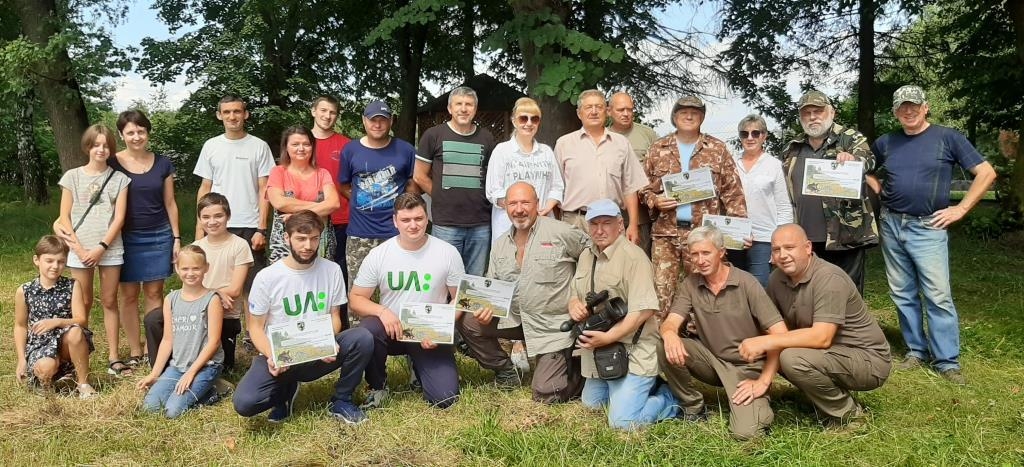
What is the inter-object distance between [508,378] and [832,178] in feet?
7.94

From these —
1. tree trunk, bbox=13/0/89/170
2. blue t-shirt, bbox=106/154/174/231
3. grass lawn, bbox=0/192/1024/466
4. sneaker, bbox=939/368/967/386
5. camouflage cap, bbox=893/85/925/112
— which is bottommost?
grass lawn, bbox=0/192/1024/466

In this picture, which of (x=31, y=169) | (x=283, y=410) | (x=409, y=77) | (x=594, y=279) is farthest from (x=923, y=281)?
(x=31, y=169)

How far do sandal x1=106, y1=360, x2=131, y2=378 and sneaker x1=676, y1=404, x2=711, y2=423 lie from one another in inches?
139

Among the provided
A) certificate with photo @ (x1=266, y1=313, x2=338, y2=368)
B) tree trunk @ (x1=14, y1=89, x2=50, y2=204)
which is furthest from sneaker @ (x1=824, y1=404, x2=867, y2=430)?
tree trunk @ (x1=14, y1=89, x2=50, y2=204)

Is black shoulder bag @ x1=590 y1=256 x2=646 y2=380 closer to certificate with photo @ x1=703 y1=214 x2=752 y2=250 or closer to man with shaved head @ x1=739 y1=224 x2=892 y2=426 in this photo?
man with shaved head @ x1=739 y1=224 x2=892 y2=426

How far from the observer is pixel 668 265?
487 cm

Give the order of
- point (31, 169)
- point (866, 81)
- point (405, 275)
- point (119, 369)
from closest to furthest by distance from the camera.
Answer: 1. point (405, 275)
2. point (119, 369)
3. point (866, 81)
4. point (31, 169)

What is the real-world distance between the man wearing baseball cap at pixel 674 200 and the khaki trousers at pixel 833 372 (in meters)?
1.08

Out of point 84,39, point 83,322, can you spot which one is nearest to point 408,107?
point 84,39

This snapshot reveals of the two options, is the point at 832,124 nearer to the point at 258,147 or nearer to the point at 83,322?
the point at 258,147

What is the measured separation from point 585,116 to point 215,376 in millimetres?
2781

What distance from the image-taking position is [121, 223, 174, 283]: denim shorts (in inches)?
200

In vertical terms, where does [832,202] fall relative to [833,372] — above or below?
above

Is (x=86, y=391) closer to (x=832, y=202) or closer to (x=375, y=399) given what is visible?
(x=375, y=399)
